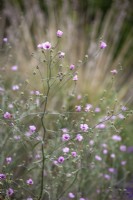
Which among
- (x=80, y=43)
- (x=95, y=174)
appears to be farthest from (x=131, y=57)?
(x=95, y=174)

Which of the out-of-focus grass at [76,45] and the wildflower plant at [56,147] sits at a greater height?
the out-of-focus grass at [76,45]

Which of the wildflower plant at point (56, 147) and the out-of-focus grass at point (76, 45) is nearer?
the wildflower plant at point (56, 147)

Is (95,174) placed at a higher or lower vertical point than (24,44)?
lower

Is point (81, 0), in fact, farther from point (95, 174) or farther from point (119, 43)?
point (95, 174)

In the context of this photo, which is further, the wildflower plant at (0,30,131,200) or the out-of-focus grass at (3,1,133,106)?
the out-of-focus grass at (3,1,133,106)

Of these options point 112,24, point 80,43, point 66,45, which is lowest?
point 66,45

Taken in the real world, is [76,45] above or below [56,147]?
above

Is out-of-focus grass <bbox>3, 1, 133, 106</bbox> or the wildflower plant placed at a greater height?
out-of-focus grass <bbox>3, 1, 133, 106</bbox>

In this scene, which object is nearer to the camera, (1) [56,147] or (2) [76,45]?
(1) [56,147]
